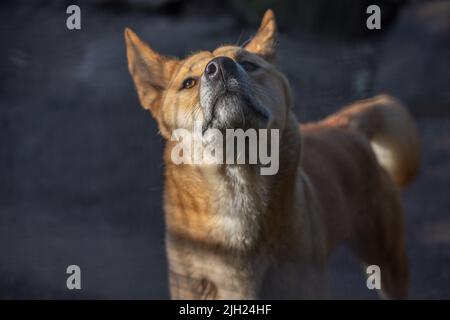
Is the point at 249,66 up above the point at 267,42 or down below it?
below

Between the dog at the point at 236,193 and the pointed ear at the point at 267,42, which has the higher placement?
the pointed ear at the point at 267,42

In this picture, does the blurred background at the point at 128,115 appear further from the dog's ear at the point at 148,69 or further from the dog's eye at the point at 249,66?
the dog's eye at the point at 249,66

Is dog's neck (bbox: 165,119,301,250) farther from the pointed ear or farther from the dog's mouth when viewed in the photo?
the pointed ear

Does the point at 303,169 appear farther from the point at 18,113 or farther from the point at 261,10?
the point at 261,10

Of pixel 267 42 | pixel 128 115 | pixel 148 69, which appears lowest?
pixel 148 69

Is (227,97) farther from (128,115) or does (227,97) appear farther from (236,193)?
(128,115)

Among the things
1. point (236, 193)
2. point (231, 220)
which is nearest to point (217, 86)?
point (236, 193)

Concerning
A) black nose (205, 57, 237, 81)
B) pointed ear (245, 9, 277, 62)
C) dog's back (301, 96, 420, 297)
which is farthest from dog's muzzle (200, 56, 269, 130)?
dog's back (301, 96, 420, 297)

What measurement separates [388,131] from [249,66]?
5.44 feet

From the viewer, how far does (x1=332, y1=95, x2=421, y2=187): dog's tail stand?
4.77 meters

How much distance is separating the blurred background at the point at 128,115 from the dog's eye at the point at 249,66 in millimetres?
1855

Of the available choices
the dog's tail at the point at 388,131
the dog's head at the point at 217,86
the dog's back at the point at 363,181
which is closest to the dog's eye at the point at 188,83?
the dog's head at the point at 217,86

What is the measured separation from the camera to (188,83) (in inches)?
138

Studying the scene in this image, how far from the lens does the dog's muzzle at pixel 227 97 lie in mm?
3182
